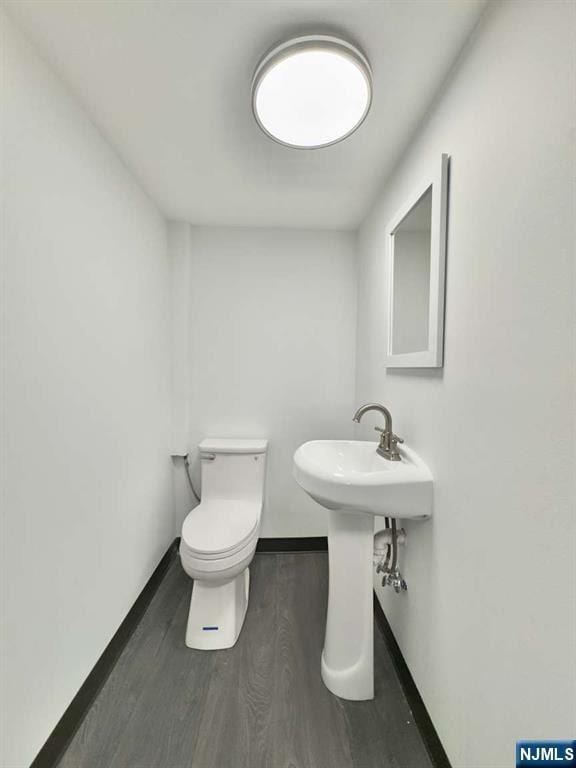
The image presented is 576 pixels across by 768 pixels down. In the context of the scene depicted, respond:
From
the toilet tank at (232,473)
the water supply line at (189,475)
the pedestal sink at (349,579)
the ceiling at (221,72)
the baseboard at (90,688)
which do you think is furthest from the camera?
the water supply line at (189,475)

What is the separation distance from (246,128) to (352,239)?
1.01 meters

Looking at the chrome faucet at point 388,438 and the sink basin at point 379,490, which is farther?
the chrome faucet at point 388,438

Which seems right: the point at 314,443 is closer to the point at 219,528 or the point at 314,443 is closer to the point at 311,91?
the point at 219,528

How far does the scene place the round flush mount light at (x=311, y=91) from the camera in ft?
2.62

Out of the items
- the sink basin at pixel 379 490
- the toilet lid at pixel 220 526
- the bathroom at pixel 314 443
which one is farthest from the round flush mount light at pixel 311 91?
the toilet lid at pixel 220 526

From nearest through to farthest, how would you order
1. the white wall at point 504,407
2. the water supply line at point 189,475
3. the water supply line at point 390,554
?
1. the white wall at point 504,407
2. the water supply line at point 390,554
3. the water supply line at point 189,475

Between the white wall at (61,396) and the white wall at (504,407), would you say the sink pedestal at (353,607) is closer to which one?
the white wall at (504,407)

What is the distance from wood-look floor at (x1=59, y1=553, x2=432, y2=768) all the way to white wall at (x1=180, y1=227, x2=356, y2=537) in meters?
0.73

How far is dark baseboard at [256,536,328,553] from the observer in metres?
2.02

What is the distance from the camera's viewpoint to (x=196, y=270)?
6.25 feet

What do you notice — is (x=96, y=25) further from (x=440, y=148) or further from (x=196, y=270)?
(x=196, y=270)

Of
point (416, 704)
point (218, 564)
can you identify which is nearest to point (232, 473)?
point (218, 564)

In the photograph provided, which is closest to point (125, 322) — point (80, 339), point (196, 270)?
point (80, 339)

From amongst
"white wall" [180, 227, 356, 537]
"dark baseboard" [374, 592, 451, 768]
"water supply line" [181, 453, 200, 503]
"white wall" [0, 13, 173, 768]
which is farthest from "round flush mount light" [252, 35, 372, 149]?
"dark baseboard" [374, 592, 451, 768]
